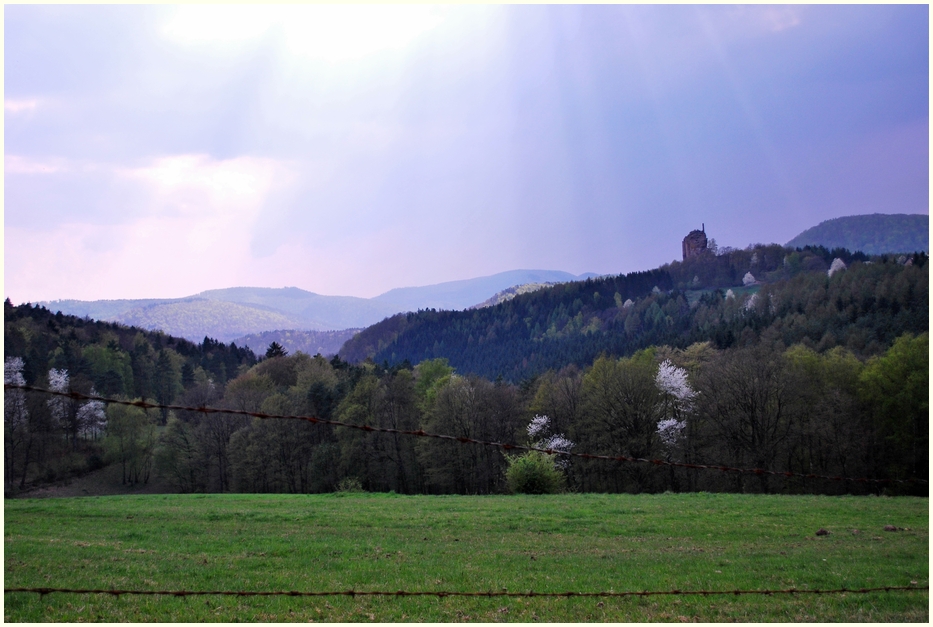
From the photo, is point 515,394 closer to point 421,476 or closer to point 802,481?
point 421,476

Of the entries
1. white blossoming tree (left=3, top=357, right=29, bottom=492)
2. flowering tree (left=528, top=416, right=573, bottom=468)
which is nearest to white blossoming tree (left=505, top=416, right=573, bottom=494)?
flowering tree (left=528, top=416, right=573, bottom=468)

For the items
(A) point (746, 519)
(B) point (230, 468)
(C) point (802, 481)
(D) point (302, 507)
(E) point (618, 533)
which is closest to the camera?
(E) point (618, 533)

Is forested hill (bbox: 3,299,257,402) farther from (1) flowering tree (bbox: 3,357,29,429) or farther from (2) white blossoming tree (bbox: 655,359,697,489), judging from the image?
(2) white blossoming tree (bbox: 655,359,697,489)

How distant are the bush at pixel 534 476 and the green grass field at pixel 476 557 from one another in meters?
9.84

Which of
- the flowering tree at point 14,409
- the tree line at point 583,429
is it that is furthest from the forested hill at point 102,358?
the tree line at point 583,429

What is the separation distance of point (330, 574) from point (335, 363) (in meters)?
78.7

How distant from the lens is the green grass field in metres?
10.5

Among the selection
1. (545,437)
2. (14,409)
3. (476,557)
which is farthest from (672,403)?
(14,409)

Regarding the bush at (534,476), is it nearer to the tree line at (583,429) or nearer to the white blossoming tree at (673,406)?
the tree line at (583,429)

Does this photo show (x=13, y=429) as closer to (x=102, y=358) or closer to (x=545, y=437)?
(x=545, y=437)

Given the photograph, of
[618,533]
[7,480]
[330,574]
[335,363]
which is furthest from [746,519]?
[335,363]

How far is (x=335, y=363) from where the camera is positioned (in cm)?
9062

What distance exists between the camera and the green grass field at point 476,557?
10.5 metres

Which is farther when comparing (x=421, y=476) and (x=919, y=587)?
(x=421, y=476)
